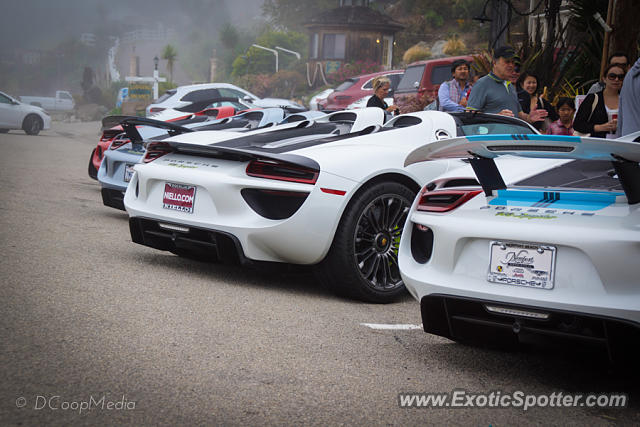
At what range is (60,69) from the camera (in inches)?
6949

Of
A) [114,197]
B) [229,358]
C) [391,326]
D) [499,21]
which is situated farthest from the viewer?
[499,21]

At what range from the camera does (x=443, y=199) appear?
3.86 m

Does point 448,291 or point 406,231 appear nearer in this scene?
point 448,291

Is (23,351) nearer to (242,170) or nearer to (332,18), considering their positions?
(242,170)

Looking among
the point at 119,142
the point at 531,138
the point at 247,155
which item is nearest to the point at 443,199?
the point at 531,138

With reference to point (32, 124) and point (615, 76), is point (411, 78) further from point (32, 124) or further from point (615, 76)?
point (32, 124)

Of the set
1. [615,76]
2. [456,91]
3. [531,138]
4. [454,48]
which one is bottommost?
[456,91]

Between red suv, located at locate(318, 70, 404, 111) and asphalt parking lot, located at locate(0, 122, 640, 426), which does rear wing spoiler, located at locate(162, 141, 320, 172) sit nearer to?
asphalt parking lot, located at locate(0, 122, 640, 426)

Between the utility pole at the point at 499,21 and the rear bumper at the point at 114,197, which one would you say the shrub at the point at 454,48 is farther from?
the rear bumper at the point at 114,197

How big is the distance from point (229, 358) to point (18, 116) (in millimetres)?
26067

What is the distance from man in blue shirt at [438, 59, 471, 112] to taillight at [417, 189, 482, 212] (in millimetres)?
5364

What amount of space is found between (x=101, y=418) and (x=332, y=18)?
208ft

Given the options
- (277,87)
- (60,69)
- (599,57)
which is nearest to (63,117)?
(277,87)

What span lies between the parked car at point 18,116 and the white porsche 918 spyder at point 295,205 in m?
23.7
